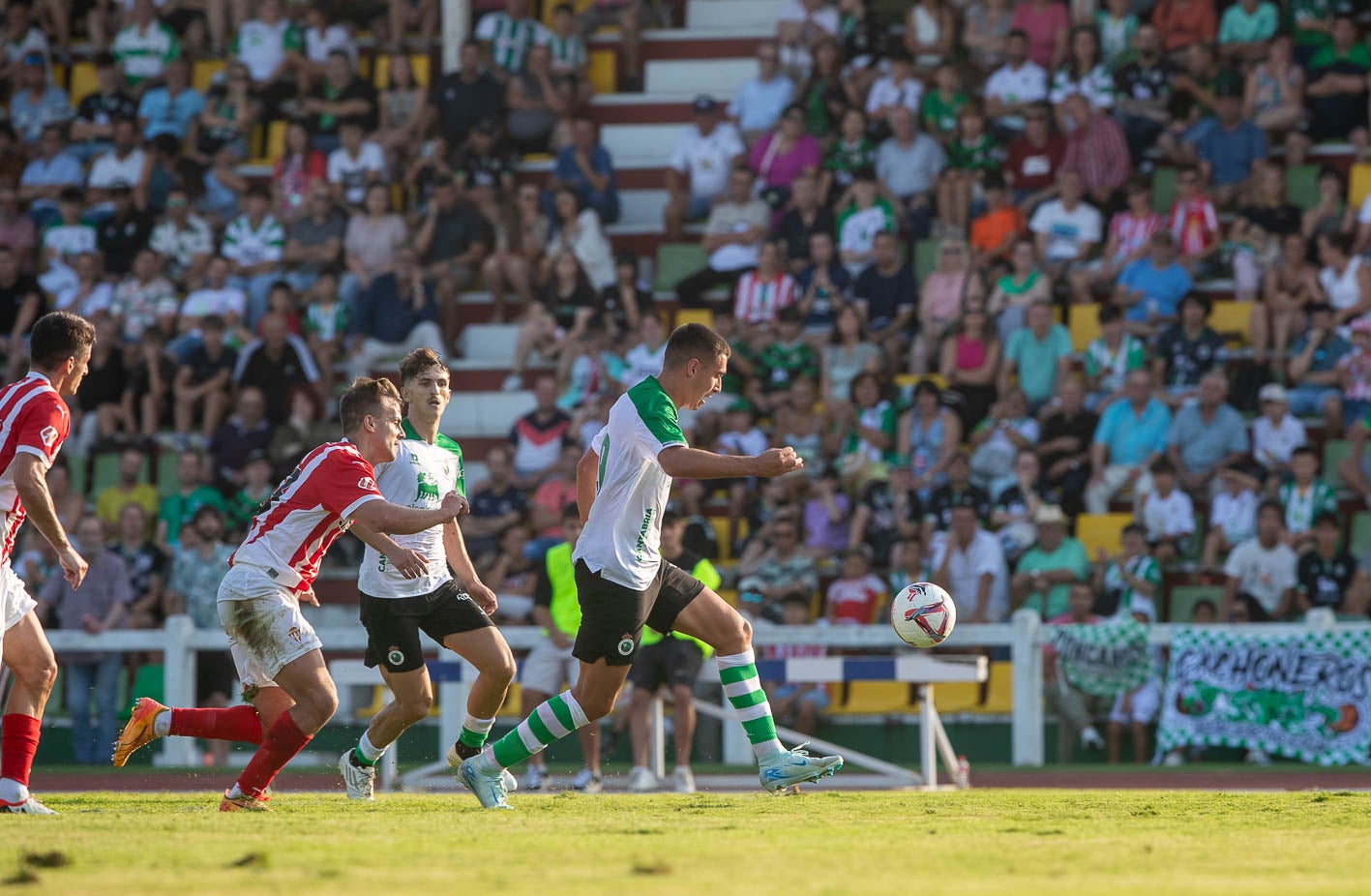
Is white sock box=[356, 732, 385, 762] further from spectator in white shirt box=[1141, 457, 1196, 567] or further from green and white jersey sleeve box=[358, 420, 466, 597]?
spectator in white shirt box=[1141, 457, 1196, 567]

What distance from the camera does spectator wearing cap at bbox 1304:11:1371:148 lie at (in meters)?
19.2

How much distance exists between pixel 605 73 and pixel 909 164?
5004 millimetres

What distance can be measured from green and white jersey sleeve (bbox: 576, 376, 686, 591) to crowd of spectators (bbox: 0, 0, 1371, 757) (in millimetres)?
7572

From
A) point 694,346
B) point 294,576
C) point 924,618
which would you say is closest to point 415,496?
point 294,576

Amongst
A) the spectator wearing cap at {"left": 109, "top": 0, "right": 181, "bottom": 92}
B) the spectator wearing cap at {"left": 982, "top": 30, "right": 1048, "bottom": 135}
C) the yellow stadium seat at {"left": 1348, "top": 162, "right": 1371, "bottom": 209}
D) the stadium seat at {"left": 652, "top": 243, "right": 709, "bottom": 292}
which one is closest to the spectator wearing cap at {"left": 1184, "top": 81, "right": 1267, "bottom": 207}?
the yellow stadium seat at {"left": 1348, "top": 162, "right": 1371, "bottom": 209}

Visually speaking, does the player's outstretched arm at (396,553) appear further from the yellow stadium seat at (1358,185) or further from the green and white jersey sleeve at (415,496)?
the yellow stadium seat at (1358,185)

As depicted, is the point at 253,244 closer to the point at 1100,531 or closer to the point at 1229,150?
the point at 1100,531

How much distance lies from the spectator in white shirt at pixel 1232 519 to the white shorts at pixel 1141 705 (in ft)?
5.08

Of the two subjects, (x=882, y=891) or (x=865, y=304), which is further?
(x=865, y=304)

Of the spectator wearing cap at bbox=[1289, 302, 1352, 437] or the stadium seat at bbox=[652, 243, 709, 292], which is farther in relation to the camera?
the stadium seat at bbox=[652, 243, 709, 292]

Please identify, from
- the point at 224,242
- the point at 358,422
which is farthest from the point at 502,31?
the point at 358,422

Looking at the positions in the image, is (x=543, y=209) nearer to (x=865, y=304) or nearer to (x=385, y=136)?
(x=385, y=136)

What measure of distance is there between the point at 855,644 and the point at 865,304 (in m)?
5.12

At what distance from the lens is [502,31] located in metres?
22.2
